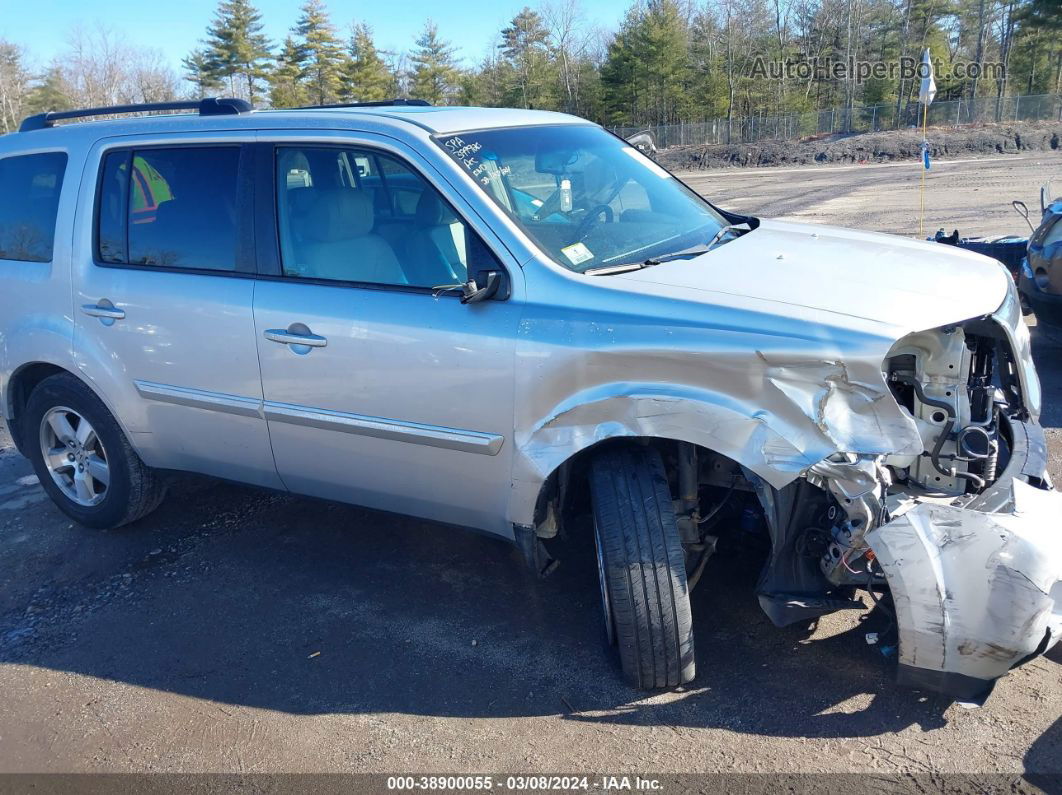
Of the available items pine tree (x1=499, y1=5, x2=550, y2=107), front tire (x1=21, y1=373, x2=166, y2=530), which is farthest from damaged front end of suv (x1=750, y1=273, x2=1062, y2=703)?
pine tree (x1=499, y1=5, x2=550, y2=107)

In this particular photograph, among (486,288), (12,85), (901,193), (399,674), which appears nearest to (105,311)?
(486,288)

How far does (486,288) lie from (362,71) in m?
63.2

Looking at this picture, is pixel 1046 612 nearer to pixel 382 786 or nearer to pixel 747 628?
pixel 747 628

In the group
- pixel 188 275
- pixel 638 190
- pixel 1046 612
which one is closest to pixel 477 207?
pixel 638 190

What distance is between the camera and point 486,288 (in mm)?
3133

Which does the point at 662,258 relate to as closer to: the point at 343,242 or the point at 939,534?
the point at 343,242

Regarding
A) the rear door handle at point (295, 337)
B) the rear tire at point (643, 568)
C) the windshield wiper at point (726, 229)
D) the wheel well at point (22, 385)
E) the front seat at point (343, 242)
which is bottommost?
the rear tire at point (643, 568)

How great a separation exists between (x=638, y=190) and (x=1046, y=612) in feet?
7.72

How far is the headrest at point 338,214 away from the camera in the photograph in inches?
144

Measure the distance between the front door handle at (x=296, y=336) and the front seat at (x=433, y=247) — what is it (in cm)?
46

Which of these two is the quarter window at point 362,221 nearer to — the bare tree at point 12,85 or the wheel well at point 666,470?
the wheel well at point 666,470

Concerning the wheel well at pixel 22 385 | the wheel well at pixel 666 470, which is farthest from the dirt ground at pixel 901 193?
the wheel well at pixel 22 385

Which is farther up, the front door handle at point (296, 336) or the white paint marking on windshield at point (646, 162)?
the white paint marking on windshield at point (646, 162)

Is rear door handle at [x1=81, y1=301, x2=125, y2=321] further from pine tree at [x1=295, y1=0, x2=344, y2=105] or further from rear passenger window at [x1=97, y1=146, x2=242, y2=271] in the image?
pine tree at [x1=295, y1=0, x2=344, y2=105]
